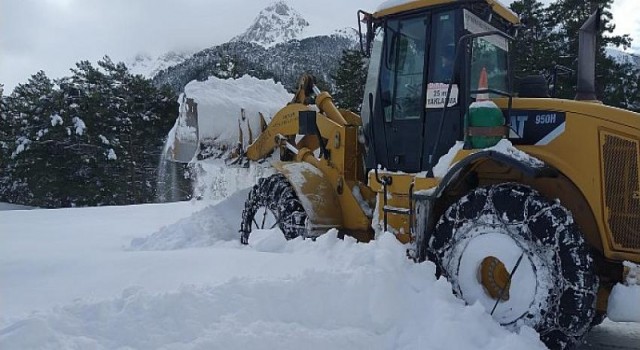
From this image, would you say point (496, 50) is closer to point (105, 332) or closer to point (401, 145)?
point (401, 145)

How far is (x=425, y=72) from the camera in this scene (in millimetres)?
5086

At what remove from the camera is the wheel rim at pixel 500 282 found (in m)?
3.72

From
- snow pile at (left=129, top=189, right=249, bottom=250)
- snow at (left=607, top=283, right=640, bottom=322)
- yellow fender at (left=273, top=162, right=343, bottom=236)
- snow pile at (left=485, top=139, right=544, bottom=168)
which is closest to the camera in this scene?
snow at (left=607, top=283, right=640, bottom=322)

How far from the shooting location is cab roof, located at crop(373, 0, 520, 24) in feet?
16.5

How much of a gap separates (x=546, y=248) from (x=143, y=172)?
28291 millimetres

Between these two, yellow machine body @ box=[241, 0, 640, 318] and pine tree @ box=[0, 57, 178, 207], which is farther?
pine tree @ box=[0, 57, 178, 207]

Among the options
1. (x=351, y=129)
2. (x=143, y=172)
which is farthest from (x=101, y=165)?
(x=351, y=129)

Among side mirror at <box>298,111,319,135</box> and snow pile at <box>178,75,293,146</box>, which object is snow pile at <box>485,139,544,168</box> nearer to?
side mirror at <box>298,111,319,135</box>

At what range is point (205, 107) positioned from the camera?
7.91 meters

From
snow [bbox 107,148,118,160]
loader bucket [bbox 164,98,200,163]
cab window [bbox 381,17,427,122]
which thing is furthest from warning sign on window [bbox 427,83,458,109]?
snow [bbox 107,148,118,160]

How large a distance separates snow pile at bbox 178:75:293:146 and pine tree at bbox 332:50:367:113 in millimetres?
21426

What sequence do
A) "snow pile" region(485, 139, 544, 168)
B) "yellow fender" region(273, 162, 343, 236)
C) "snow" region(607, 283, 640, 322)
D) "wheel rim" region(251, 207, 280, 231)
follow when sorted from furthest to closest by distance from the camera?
1. "wheel rim" region(251, 207, 280, 231)
2. "yellow fender" region(273, 162, 343, 236)
3. "snow pile" region(485, 139, 544, 168)
4. "snow" region(607, 283, 640, 322)

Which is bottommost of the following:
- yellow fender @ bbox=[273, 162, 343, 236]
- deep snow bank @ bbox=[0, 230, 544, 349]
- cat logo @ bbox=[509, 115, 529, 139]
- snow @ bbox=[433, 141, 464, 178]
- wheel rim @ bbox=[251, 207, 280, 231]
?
deep snow bank @ bbox=[0, 230, 544, 349]

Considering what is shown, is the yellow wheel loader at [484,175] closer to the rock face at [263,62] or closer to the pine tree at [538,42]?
the pine tree at [538,42]
